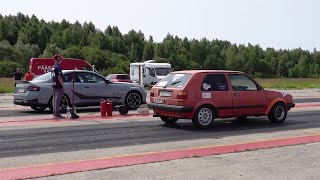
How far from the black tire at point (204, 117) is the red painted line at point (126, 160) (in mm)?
2302

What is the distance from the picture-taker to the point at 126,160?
7.77m

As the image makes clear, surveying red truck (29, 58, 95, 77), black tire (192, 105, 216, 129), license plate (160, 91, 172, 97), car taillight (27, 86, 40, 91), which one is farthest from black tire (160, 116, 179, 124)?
red truck (29, 58, 95, 77)

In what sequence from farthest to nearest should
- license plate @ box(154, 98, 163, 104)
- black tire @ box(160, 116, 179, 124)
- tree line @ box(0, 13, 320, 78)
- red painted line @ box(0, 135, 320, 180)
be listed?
tree line @ box(0, 13, 320, 78) < black tire @ box(160, 116, 179, 124) < license plate @ box(154, 98, 163, 104) < red painted line @ box(0, 135, 320, 180)

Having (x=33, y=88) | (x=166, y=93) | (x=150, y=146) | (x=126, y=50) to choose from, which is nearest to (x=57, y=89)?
(x=33, y=88)

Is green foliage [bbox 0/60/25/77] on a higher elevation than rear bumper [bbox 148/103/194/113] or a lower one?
higher

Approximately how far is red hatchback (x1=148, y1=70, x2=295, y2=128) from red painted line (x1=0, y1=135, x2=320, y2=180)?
91.9 inches

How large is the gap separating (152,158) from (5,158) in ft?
8.15

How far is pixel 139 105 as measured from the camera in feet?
57.5

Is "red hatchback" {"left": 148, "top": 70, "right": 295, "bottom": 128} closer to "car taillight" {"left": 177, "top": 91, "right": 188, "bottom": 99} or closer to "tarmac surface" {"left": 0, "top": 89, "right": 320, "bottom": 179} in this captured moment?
"car taillight" {"left": 177, "top": 91, "right": 188, "bottom": 99}

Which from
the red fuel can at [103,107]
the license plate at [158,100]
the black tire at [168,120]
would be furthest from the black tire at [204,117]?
the red fuel can at [103,107]

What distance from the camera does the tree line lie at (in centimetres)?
11369

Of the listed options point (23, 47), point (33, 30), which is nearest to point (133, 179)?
point (23, 47)

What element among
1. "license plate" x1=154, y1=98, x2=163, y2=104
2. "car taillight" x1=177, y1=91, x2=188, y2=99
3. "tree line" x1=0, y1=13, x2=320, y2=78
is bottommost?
"license plate" x1=154, y1=98, x2=163, y2=104

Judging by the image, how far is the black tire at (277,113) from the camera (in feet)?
44.1
